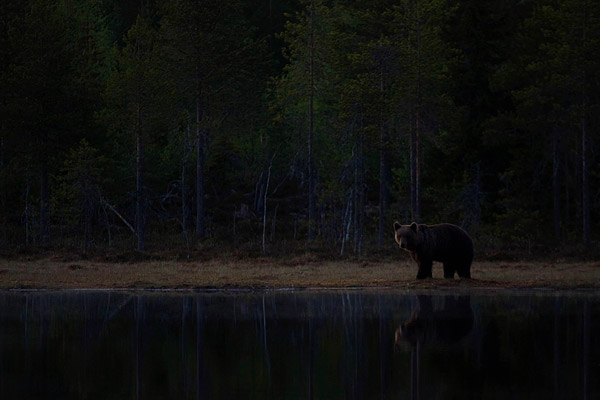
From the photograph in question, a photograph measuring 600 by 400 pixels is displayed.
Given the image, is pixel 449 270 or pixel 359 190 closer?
pixel 449 270

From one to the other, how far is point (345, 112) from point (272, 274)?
1483cm

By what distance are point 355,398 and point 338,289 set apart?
15.8 meters

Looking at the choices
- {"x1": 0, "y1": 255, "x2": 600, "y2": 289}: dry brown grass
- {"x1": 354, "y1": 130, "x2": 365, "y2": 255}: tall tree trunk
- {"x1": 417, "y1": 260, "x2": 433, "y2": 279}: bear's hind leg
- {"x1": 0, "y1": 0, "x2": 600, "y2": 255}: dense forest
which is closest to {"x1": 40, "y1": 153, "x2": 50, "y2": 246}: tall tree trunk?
{"x1": 0, "y1": 0, "x2": 600, "y2": 255}: dense forest

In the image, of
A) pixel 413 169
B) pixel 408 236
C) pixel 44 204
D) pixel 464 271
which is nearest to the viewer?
pixel 408 236

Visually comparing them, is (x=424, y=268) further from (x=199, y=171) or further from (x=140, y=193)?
(x=199, y=171)

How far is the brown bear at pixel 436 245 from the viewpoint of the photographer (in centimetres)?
2733

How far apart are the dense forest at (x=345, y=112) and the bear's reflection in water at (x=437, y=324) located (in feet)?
60.2

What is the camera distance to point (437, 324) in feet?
59.9

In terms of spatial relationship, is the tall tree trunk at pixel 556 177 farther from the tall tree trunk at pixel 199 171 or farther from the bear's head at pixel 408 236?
the bear's head at pixel 408 236

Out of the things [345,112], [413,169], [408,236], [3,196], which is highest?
[345,112]

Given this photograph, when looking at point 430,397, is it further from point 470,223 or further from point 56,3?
point 56,3

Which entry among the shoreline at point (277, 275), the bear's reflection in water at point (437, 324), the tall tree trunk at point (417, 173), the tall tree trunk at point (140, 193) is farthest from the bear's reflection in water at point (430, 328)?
the tall tree trunk at point (140, 193)

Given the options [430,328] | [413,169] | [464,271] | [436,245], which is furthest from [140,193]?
[430,328]

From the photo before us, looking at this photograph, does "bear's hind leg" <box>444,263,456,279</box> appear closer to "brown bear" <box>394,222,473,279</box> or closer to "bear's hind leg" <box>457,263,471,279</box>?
"brown bear" <box>394,222,473,279</box>
